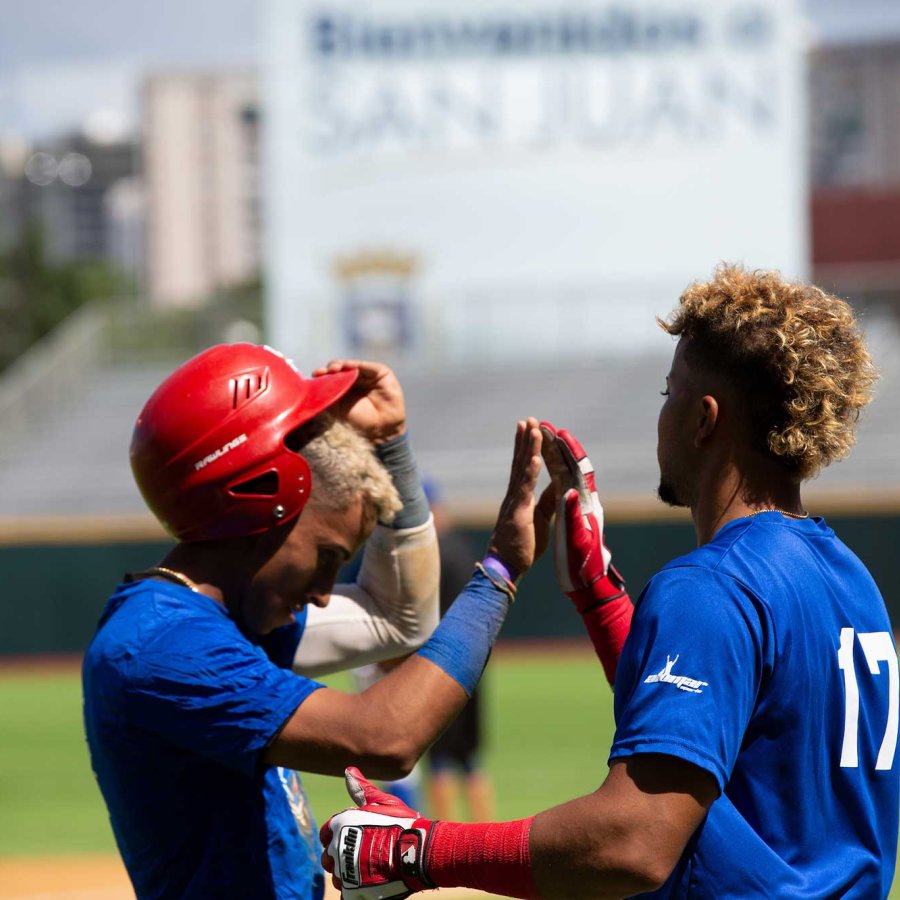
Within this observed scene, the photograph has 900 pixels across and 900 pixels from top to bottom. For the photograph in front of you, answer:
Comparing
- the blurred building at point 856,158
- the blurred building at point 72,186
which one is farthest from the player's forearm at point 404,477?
the blurred building at point 72,186

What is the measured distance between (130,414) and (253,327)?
3.65m

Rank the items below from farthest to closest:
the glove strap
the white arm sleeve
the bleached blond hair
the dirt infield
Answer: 1. the dirt infield
2. the white arm sleeve
3. the bleached blond hair
4. the glove strap

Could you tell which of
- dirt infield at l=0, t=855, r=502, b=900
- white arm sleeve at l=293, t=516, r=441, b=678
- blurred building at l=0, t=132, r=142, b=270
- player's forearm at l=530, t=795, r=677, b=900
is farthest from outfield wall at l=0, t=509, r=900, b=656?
blurred building at l=0, t=132, r=142, b=270

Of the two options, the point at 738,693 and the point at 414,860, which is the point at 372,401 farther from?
the point at 738,693

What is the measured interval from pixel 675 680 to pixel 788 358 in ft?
1.92

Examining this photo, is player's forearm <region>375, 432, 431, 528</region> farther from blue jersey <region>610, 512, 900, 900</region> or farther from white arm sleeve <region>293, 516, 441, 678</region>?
blue jersey <region>610, 512, 900, 900</region>

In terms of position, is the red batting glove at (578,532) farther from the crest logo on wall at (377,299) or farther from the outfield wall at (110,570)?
the crest logo on wall at (377,299)

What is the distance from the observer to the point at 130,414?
3050cm

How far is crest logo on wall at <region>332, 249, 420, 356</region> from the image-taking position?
1292 inches

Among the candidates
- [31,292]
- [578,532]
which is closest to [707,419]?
[578,532]

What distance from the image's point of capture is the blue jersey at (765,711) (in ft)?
7.44

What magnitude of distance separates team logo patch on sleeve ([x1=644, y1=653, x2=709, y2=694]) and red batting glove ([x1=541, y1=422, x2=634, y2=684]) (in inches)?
30.9

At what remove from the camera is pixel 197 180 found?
259ft

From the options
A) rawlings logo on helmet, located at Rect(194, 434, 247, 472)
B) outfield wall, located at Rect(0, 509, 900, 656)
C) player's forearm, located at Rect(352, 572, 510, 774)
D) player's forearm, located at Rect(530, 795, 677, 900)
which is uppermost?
rawlings logo on helmet, located at Rect(194, 434, 247, 472)
